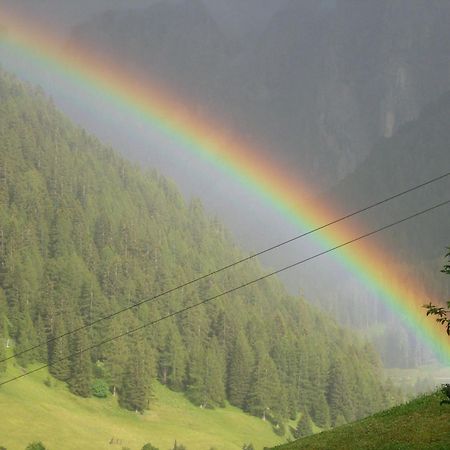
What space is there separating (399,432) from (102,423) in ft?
456

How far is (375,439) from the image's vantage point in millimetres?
34562

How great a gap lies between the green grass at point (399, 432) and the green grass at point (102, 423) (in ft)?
339

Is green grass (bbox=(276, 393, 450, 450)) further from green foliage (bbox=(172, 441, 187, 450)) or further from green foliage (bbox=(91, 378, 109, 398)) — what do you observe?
green foliage (bbox=(91, 378, 109, 398))

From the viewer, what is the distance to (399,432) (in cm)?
3438

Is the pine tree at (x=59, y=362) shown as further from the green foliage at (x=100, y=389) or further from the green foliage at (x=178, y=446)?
the green foliage at (x=178, y=446)

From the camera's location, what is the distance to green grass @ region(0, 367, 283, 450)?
140 metres

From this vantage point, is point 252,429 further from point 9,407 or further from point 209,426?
point 9,407

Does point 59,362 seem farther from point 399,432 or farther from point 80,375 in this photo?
point 399,432

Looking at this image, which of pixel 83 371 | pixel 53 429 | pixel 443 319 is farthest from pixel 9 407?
pixel 443 319

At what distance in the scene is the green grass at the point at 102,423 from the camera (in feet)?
459

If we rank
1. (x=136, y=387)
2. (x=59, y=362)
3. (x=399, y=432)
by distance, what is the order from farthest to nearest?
(x=136, y=387)
(x=59, y=362)
(x=399, y=432)

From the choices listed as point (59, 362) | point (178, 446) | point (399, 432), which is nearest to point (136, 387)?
point (59, 362)

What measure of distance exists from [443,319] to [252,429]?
577 ft

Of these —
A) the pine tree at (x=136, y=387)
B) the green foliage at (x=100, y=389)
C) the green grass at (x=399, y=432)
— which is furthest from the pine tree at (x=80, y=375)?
the green grass at (x=399, y=432)
